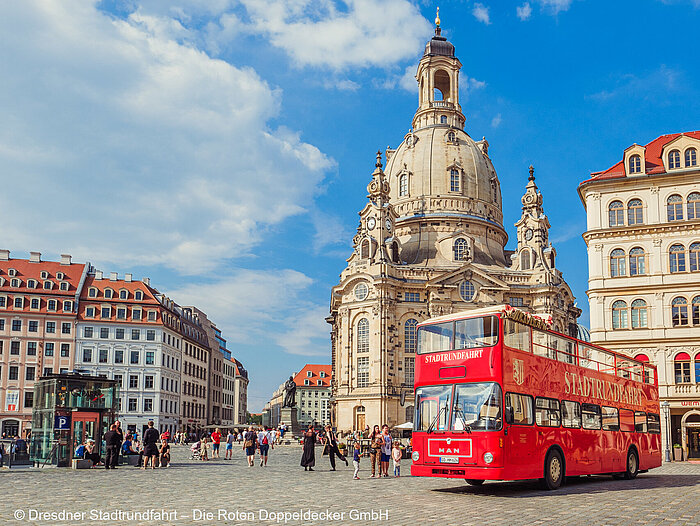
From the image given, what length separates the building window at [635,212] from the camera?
155 ft

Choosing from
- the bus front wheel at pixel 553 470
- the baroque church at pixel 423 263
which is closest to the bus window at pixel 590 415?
the bus front wheel at pixel 553 470

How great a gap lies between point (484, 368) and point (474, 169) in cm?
7610

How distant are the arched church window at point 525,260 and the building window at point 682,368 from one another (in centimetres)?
4326

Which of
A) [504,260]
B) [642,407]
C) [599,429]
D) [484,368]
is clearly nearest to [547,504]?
[484,368]

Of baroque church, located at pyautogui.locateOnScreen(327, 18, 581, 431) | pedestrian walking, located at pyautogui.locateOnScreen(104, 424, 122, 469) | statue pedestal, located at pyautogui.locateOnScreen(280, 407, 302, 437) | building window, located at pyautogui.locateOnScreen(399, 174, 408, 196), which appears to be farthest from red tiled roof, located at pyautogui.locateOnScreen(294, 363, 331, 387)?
pedestrian walking, located at pyautogui.locateOnScreen(104, 424, 122, 469)

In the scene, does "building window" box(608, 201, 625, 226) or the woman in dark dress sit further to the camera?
"building window" box(608, 201, 625, 226)

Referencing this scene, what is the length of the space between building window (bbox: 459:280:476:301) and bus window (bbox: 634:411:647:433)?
5344 centimetres

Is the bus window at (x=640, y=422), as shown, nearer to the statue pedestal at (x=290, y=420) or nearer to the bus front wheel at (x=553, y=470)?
the bus front wheel at (x=553, y=470)

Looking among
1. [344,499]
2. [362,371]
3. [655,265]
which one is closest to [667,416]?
[655,265]

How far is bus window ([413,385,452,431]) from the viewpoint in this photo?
70.9 feet

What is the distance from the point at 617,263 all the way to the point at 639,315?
11.4ft

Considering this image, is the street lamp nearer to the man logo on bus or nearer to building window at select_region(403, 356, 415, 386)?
the man logo on bus

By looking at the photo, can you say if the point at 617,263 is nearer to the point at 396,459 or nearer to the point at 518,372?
the point at 396,459

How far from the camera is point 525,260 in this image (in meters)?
88.1
